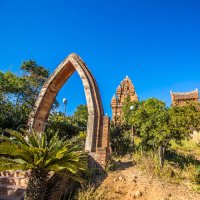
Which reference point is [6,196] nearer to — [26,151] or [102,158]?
[26,151]

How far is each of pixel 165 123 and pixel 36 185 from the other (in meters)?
6.23

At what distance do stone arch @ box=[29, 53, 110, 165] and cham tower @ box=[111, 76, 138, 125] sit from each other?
2278 centimetres

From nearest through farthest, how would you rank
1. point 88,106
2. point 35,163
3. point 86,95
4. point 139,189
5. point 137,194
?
point 35,163 → point 137,194 → point 139,189 → point 88,106 → point 86,95

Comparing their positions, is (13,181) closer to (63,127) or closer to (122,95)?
(63,127)

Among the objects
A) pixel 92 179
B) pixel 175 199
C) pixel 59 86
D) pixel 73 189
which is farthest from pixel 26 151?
pixel 59 86

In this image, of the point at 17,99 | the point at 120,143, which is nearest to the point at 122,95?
the point at 17,99

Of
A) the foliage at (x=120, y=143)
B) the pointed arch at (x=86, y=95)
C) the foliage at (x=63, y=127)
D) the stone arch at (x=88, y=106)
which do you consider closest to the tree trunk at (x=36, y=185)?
the stone arch at (x=88, y=106)

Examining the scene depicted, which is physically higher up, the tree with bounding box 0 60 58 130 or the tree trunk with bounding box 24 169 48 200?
the tree with bounding box 0 60 58 130

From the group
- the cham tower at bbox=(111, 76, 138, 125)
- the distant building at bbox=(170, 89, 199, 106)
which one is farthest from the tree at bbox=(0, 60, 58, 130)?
the distant building at bbox=(170, 89, 199, 106)

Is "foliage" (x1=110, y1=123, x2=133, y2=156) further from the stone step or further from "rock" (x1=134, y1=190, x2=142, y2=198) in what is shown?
the stone step

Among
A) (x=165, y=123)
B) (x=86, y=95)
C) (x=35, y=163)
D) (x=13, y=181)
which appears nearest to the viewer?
(x=35, y=163)

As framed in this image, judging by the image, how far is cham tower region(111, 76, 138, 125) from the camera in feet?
115

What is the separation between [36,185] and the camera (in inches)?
245

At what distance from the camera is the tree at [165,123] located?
32.3 ft
